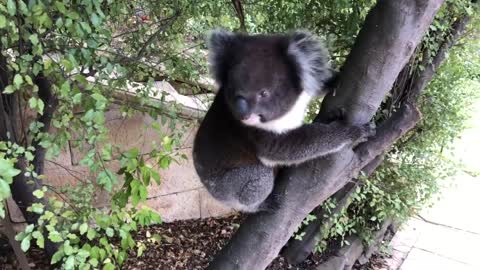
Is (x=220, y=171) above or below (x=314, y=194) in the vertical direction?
below

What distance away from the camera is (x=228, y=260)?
1902 mm

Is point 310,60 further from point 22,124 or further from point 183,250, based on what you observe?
point 183,250

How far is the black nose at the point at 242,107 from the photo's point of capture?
5.85 ft

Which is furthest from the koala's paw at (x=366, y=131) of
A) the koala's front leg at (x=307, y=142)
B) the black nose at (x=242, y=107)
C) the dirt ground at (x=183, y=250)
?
the dirt ground at (x=183, y=250)

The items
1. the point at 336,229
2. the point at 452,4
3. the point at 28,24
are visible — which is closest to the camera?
the point at 28,24

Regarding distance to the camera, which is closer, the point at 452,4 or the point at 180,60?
the point at 452,4

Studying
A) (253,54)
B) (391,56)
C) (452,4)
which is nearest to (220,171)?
(253,54)

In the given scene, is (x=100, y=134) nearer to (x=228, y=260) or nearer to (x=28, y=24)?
(x=28, y=24)

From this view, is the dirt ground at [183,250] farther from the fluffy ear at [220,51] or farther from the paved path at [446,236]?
the fluffy ear at [220,51]

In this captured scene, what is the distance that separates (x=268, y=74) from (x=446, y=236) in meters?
3.17

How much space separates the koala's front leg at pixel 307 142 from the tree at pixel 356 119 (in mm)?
33

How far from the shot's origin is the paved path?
384cm

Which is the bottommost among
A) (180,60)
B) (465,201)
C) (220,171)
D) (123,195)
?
(465,201)

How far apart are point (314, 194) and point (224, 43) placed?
2.34ft
